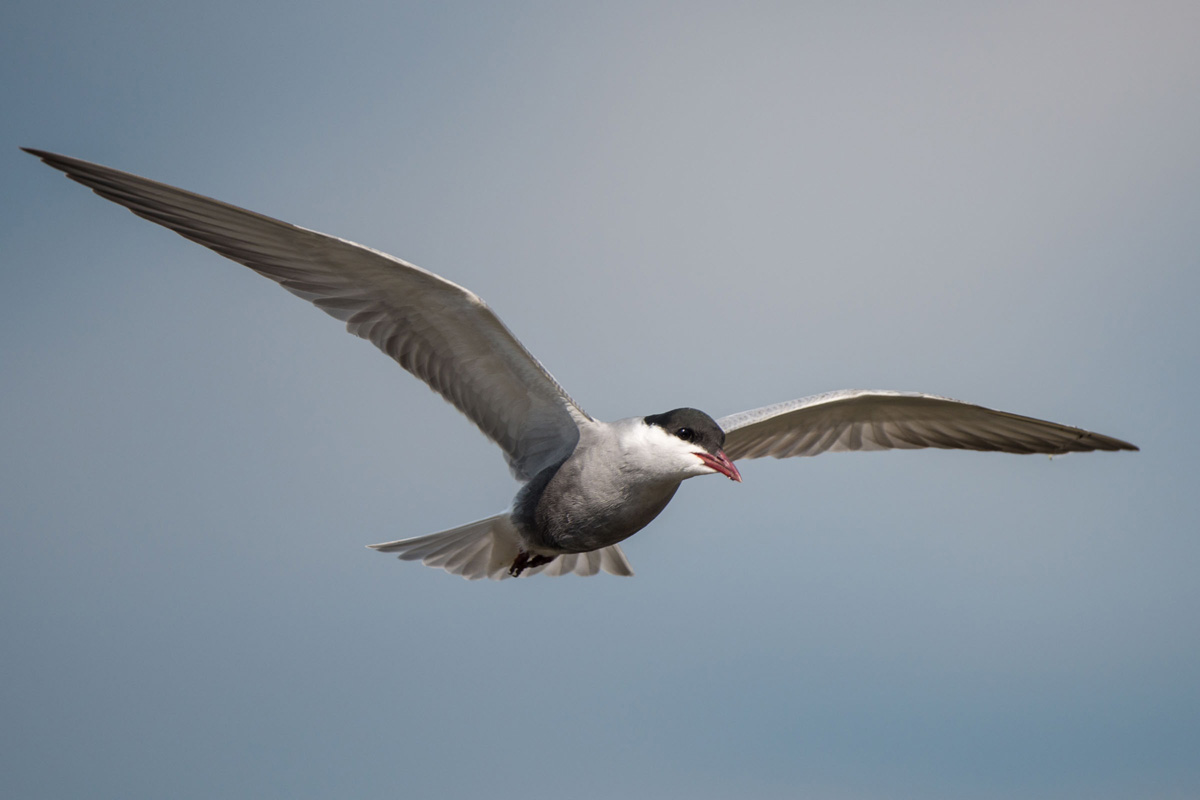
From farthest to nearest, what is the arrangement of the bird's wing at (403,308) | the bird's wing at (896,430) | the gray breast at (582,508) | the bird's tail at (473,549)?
the bird's wing at (896,430), the bird's tail at (473,549), the gray breast at (582,508), the bird's wing at (403,308)

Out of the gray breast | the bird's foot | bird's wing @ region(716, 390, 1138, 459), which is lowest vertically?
the bird's foot

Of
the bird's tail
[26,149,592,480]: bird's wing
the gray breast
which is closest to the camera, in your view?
[26,149,592,480]: bird's wing

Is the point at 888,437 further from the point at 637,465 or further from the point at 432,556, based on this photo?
the point at 432,556

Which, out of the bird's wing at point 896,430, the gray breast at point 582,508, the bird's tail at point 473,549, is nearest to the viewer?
the gray breast at point 582,508

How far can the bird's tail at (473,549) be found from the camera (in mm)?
6617

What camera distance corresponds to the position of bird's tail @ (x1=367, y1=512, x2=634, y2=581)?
261 inches

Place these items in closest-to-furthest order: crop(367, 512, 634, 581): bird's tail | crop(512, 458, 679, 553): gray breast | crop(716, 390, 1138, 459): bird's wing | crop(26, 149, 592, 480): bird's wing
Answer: crop(26, 149, 592, 480): bird's wing
crop(512, 458, 679, 553): gray breast
crop(367, 512, 634, 581): bird's tail
crop(716, 390, 1138, 459): bird's wing

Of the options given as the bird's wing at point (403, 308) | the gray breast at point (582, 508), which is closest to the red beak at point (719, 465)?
the gray breast at point (582, 508)

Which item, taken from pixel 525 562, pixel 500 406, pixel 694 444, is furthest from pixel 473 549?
pixel 694 444

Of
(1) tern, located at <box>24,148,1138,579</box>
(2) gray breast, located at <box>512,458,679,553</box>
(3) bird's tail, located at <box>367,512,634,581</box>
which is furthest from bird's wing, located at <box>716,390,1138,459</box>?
(3) bird's tail, located at <box>367,512,634,581</box>

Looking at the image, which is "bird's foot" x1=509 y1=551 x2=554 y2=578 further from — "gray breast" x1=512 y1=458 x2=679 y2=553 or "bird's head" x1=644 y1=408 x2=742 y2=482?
"bird's head" x1=644 y1=408 x2=742 y2=482

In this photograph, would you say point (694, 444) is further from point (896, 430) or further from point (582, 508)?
point (896, 430)

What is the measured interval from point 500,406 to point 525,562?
3.32 feet

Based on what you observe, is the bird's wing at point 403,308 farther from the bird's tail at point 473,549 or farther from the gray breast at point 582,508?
the bird's tail at point 473,549
